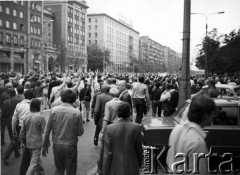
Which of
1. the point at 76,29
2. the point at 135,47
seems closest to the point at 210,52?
the point at 76,29

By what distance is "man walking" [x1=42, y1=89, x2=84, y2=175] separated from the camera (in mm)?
4914

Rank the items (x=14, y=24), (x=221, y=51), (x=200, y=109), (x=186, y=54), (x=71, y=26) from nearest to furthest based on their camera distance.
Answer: (x=200, y=109) → (x=14, y=24) → (x=186, y=54) → (x=221, y=51) → (x=71, y=26)

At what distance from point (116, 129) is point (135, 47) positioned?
16744 cm

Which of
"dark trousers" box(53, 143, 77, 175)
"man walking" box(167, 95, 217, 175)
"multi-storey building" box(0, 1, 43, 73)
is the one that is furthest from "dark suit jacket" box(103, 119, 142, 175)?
"multi-storey building" box(0, 1, 43, 73)

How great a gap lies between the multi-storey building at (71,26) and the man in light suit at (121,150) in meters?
81.0

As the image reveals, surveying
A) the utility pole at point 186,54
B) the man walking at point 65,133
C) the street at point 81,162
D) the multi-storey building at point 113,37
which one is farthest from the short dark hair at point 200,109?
the multi-storey building at point 113,37

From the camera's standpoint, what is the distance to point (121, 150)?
159 inches

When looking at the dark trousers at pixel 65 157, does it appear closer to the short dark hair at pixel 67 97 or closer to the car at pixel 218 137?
the short dark hair at pixel 67 97

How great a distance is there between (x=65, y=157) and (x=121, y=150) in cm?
131

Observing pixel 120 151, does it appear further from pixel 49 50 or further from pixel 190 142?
pixel 49 50

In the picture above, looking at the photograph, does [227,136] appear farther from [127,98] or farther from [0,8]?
[0,8]

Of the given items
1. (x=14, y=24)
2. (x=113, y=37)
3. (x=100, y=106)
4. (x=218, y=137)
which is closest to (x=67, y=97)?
(x=100, y=106)

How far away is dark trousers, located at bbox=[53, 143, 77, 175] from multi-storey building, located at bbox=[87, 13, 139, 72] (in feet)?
347

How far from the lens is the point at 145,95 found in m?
10.8
